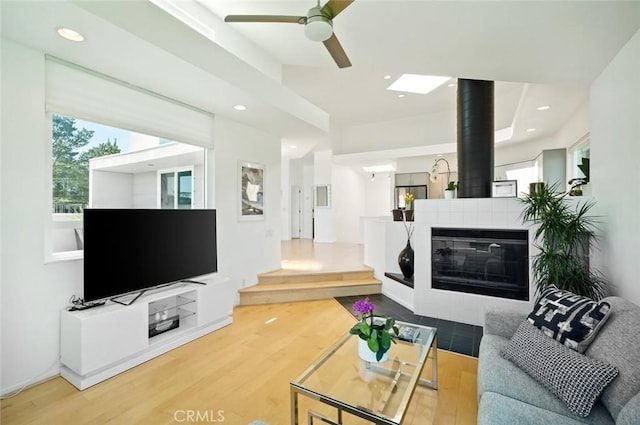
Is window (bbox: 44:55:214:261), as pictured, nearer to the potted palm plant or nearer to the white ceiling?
the white ceiling

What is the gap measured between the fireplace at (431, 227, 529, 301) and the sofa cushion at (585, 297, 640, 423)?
5.76 feet

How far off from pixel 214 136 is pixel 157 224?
147cm

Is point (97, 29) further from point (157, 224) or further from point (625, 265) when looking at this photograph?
point (625, 265)

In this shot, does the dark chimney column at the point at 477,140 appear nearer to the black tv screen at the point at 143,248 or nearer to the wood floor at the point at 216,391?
the wood floor at the point at 216,391

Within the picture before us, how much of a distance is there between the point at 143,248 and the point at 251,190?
191cm

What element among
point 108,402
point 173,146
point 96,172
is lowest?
point 108,402

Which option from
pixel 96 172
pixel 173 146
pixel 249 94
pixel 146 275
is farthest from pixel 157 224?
pixel 249 94

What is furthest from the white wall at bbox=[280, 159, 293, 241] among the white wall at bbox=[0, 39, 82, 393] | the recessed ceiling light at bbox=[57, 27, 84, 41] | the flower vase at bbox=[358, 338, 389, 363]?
the flower vase at bbox=[358, 338, 389, 363]

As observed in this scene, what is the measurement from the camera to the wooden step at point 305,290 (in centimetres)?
433

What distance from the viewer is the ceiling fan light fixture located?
1845 millimetres

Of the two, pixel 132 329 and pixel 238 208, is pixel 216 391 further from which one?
pixel 238 208

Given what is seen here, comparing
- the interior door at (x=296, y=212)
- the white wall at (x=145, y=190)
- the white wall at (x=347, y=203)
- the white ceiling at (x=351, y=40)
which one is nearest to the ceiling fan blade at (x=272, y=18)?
the white ceiling at (x=351, y=40)

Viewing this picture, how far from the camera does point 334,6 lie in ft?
6.09

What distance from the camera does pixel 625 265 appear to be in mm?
2316
